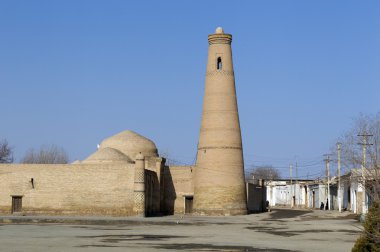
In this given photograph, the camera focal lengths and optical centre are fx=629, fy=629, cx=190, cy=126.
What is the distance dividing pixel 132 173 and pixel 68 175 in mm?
3835

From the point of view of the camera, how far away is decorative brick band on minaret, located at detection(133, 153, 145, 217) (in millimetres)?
36562

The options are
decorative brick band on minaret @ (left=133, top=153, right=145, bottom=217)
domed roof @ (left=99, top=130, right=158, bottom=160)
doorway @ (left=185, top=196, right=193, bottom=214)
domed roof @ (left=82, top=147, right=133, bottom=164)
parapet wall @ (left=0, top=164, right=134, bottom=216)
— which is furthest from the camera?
domed roof @ (left=99, top=130, right=158, bottom=160)

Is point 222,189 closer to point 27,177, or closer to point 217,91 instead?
point 217,91

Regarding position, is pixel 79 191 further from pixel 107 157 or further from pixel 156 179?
pixel 107 157

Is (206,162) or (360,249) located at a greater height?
(206,162)

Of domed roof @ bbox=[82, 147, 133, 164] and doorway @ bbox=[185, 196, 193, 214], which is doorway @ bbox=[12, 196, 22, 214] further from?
doorway @ bbox=[185, 196, 193, 214]

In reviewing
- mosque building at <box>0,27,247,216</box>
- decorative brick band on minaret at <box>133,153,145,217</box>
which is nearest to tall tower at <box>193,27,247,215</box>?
mosque building at <box>0,27,247,216</box>

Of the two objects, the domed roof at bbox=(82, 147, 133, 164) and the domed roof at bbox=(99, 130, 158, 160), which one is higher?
the domed roof at bbox=(99, 130, 158, 160)

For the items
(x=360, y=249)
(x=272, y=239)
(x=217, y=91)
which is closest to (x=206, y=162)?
(x=217, y=91)

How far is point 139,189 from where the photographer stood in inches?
1439

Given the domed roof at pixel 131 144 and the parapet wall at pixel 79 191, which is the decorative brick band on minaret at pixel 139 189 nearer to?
the parapet wall at pixel 79 191

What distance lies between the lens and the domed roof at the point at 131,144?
45812mm

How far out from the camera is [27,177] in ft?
124

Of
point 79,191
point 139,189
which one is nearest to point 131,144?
point 79,191
